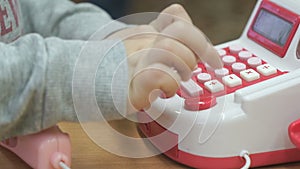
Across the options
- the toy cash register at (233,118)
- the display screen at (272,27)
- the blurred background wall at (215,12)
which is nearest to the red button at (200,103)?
the toy cash register at (233,118)

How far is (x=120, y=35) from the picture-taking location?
526 millimetres

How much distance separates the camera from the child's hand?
1.42ft

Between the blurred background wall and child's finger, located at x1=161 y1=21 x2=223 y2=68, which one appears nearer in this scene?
child's finger, located at x1=161 y1=21 x2=223 y2=68

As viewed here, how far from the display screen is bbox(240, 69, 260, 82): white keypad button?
47 millimetres

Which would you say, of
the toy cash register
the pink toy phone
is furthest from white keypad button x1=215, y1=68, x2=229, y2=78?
the pink toy phone

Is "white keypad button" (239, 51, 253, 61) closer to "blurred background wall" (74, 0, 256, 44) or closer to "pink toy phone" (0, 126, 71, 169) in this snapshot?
"pink toy phone" (0, 126, 71, 169)

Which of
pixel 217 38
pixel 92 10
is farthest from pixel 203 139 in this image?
pixel 217 38

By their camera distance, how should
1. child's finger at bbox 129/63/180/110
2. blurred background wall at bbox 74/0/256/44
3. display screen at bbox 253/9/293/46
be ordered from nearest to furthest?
child's finger at bbox 129/63/180/110 → display screen at bbox 253/9/293/46 → blurred background wall at bbox 74/0/256/44

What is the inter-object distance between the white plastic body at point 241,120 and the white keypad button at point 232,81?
0.01m

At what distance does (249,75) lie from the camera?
507mm

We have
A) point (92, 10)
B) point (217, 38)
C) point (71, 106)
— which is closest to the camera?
point (71, 106)

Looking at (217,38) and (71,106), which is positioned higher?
(71,106)

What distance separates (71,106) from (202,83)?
0.13 m

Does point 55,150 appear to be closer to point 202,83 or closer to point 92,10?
point 202,83
